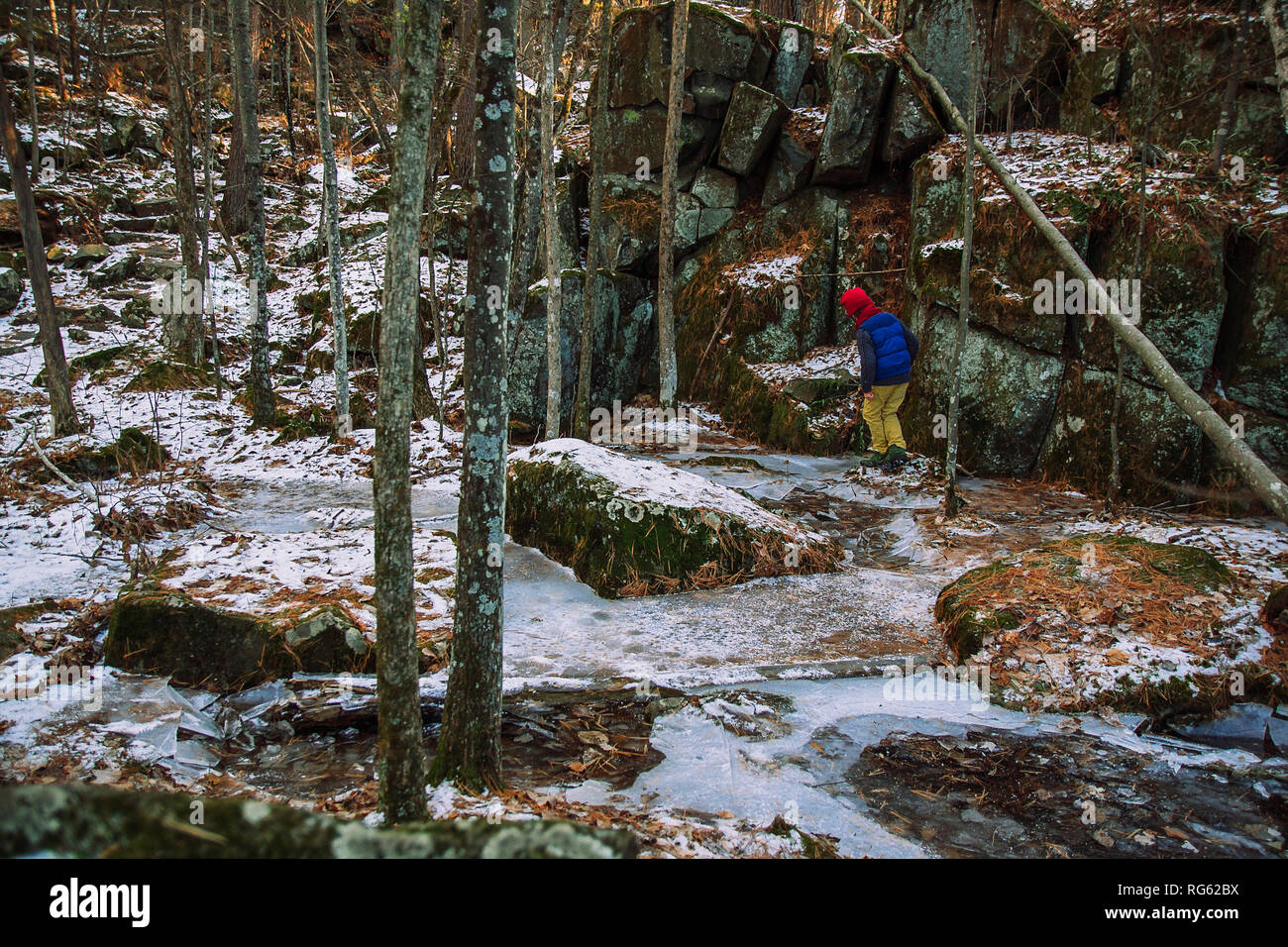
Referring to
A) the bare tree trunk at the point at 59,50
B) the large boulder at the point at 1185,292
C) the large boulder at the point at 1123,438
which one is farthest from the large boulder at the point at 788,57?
the bare tree trunk at the point at 59,50

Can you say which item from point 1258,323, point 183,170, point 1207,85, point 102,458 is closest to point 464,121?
point 183,170

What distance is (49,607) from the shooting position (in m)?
5.75

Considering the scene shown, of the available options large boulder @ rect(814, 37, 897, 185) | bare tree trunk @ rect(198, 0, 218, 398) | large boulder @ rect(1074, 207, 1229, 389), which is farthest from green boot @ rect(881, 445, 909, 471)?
bare tree trunk @ rect(198, 0, 218, 398)

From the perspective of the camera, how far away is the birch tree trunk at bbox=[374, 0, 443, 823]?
276 centimetres

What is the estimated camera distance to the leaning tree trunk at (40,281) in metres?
10.0

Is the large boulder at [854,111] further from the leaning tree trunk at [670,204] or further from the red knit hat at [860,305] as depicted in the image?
the red knit hat at [860,305]

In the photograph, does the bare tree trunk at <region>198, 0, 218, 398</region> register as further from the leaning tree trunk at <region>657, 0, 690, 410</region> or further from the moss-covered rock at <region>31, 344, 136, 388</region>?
the leaning tree trunk at <region>657, 0, 690, 410</region>

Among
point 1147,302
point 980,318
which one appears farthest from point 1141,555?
point 980,318

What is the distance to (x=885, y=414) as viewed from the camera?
32.8 feet

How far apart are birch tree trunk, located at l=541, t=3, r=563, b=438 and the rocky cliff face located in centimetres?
225

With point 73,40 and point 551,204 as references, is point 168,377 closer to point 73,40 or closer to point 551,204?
point 551,204

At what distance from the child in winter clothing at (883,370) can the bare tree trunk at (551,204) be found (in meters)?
4.56

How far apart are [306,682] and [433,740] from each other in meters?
1.19
